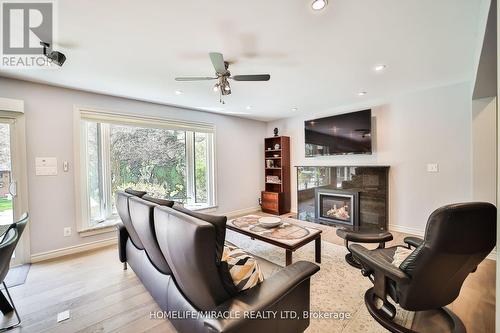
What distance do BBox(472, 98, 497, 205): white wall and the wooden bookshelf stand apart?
3144 millimetres

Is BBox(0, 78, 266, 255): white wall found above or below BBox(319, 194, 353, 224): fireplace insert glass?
above

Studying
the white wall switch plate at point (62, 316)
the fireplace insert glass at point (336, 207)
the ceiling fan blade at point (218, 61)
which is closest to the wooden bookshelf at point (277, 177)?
the fireplace insert glass at point (336, 207)

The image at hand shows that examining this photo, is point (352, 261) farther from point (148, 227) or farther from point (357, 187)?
point (148, 227)

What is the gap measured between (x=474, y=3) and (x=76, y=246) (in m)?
4.92

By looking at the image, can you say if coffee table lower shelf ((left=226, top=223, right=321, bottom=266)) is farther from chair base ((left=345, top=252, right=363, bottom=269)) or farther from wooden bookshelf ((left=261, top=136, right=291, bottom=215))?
wooden bookshelf ((left=261, top=136, right=291, bottom=215))

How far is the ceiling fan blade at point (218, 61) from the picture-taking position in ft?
6.02

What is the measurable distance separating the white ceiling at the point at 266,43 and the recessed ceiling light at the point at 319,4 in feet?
0.17

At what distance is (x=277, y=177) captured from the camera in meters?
5.23

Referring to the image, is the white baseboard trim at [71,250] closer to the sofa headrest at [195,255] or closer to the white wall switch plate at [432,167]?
the sofa headrest at [195,255]

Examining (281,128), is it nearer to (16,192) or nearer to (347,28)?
(347,28)

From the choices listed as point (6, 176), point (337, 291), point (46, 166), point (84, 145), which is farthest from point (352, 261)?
point (6, 176)

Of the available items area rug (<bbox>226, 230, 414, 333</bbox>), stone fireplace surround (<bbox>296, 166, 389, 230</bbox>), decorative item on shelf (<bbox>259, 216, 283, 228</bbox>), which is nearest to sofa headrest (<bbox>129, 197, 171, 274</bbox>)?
area rug (<bbox>226, 230, 414, 333</bbox>)

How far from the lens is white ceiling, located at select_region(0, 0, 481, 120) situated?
1.54m

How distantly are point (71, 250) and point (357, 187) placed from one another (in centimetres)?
468
